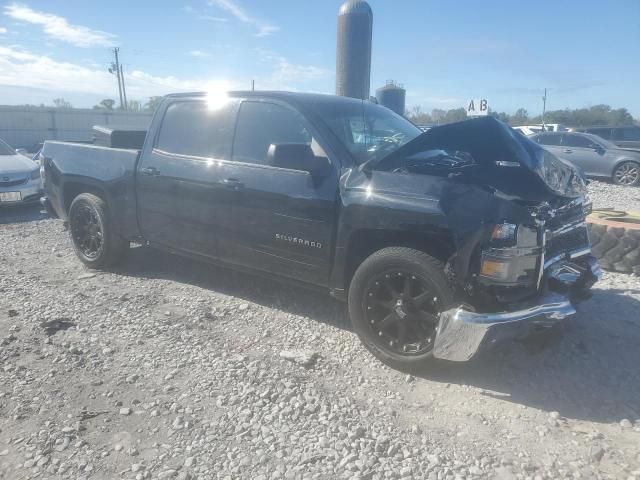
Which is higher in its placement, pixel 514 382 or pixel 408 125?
pixel 408 125

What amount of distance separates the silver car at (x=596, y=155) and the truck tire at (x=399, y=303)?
11161mm

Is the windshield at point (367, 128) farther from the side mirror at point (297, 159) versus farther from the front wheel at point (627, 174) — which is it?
the front wheel at point (627, 174)

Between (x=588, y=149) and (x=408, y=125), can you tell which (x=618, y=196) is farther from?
(x=408, y=125)

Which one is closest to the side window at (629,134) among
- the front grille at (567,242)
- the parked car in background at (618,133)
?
the parked car in background at (618,133)

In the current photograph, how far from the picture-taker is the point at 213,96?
445 cm

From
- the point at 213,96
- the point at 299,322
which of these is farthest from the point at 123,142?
the point at 299,322

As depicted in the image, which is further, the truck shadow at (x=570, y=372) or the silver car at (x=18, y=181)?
the silver car at (x=18, y=181)

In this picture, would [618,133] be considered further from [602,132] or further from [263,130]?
[263,130]

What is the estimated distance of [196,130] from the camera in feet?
14.6

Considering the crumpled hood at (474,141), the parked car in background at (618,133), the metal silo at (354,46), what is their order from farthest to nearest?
the parked car in background at (618,133) < the metal silo at (354,46) < the crumpled hood at (474,141)

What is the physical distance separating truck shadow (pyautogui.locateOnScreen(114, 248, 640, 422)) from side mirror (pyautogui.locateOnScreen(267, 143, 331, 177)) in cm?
133

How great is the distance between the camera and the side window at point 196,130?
4227 mm

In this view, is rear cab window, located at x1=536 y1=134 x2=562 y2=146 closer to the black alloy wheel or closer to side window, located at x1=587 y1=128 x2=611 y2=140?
side window, located at x1=587 y1=128 x2=611 y2=140

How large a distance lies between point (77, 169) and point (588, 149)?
13.2m
